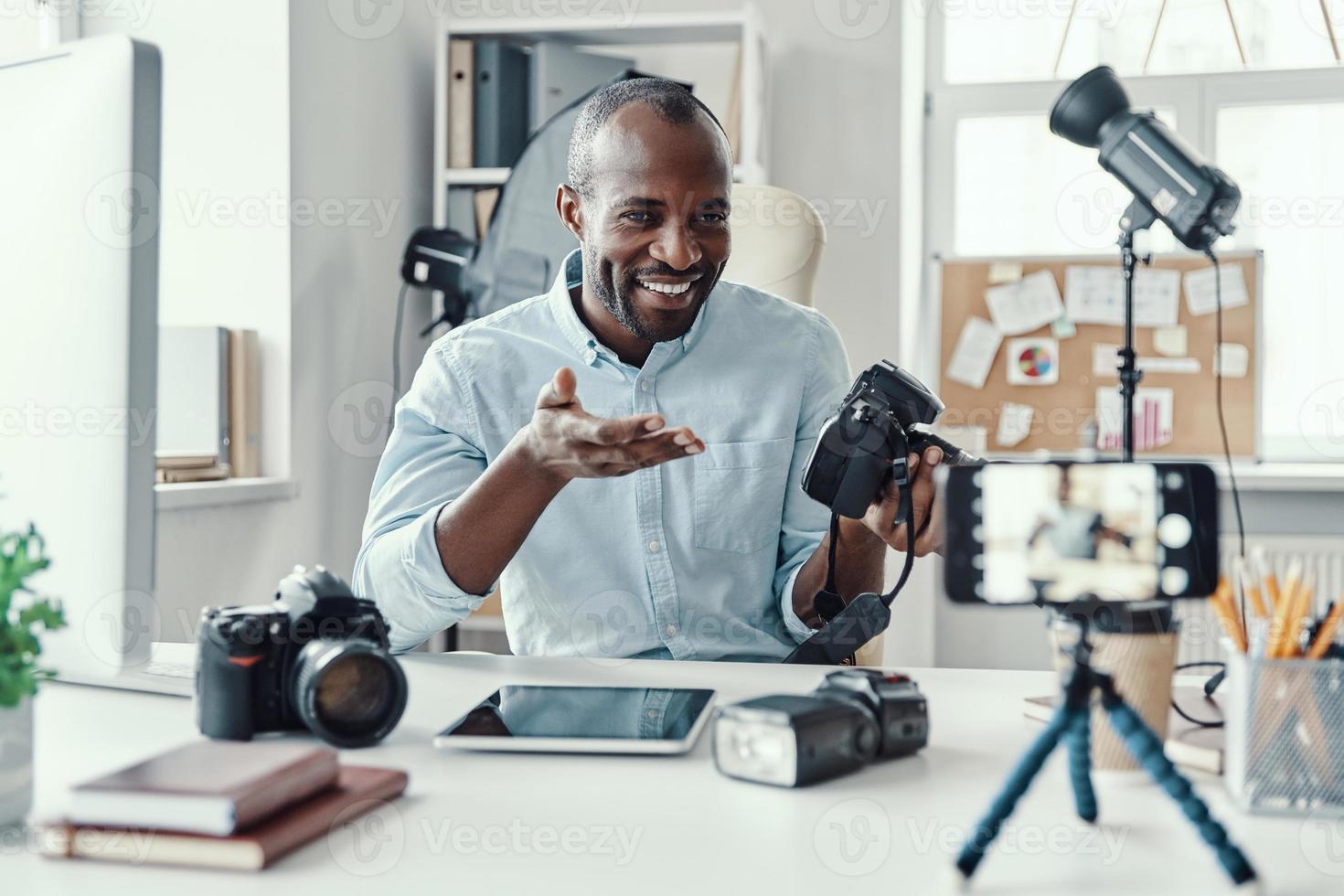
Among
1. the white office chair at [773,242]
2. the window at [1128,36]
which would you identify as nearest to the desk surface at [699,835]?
the white office chair at [773,242]

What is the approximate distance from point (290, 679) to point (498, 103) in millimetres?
1996

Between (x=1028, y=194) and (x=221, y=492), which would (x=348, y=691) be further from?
(x=1028, y=194)

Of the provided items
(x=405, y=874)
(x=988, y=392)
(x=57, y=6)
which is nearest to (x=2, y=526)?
(x=405, y=874)

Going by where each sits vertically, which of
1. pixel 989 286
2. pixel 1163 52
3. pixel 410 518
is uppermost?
pixel 1163 52

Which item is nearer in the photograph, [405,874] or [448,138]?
[405,874]

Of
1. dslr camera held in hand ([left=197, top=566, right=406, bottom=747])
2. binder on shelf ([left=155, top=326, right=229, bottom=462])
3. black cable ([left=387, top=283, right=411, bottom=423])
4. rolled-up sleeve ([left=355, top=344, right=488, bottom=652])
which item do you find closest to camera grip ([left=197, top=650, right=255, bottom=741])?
dslr camera held in hand ([left=197, top=566, right=406, bottom=747])

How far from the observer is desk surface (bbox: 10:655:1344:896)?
1.72 ft

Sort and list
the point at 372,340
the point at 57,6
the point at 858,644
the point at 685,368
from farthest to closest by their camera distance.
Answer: the point at 372,340 < the point at 57,6 < the point at 685,368 < the point at 858,644

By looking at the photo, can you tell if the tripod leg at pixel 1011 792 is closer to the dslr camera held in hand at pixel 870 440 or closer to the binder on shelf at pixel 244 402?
the dslr camera held in hand at pixel 870 440

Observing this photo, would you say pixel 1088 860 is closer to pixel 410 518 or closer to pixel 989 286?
pixel 410 518

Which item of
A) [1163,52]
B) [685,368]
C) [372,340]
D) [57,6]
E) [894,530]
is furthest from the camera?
[1163,52]

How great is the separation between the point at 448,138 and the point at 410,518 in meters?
1.56

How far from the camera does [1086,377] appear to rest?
2781 mm

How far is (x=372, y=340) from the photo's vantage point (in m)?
2.49
